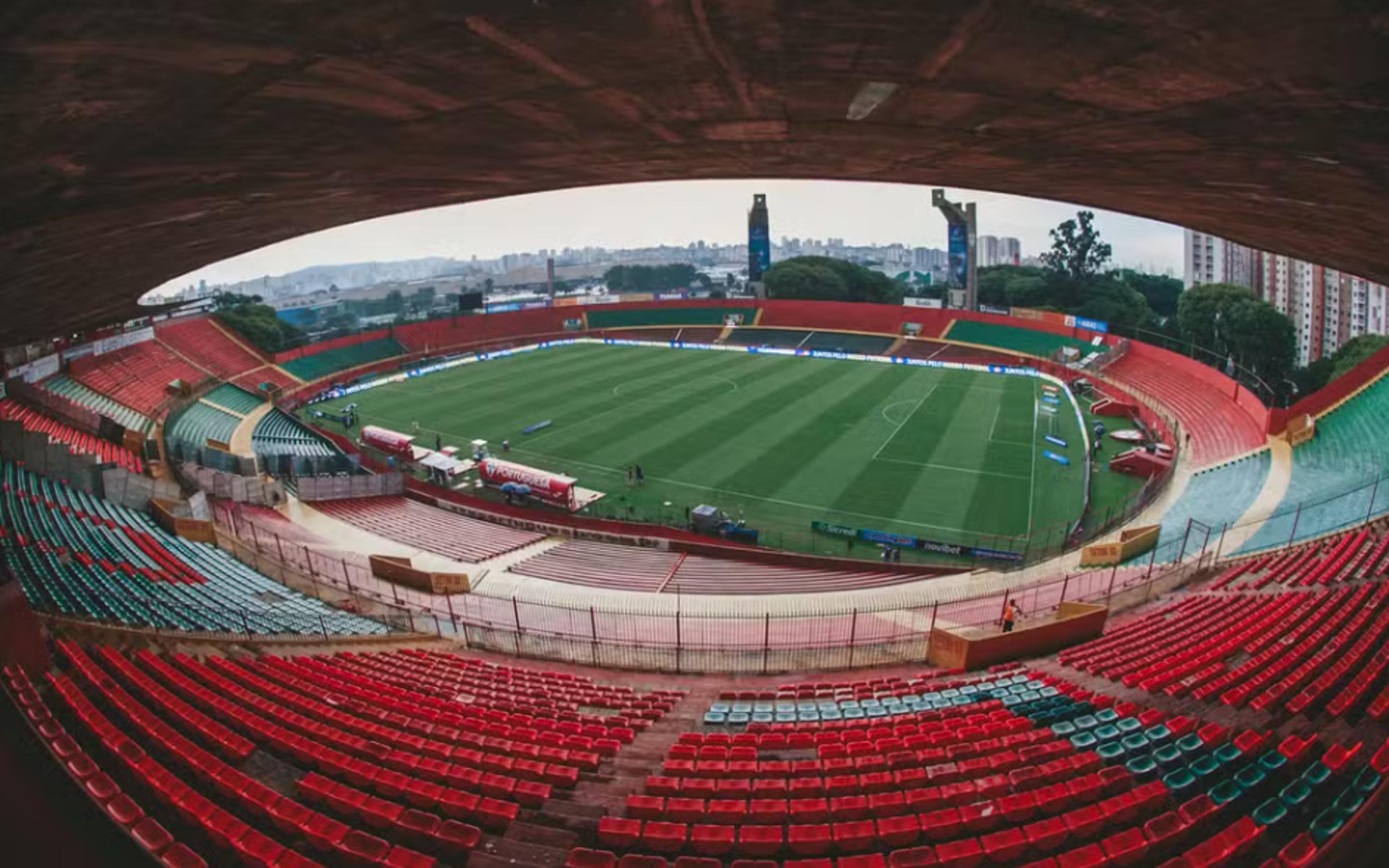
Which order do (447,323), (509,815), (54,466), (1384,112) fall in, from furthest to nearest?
1. (447,323)
2. (54,466)
3. (509,815)
4. (1384,112)

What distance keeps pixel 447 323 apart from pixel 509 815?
7178 centimetres

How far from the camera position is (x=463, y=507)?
104 feet

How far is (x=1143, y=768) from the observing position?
961cm

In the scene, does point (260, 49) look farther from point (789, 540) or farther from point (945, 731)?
point (789, 540)

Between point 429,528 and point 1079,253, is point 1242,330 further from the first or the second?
point 429,528

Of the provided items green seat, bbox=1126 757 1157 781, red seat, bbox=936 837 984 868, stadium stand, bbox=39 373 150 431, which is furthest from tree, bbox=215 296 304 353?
green seat, bbox=1126 757 1157 781

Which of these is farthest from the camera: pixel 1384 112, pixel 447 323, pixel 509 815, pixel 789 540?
pixel 447 323

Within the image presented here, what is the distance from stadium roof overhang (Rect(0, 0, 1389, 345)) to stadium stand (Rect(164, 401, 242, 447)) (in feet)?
113

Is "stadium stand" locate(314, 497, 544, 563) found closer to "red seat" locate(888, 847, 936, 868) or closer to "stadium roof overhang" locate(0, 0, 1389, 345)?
"stadium roof overhang" locate(0, 0, 1389, 345)

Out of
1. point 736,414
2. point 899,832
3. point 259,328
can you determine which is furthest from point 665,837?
point 259,328

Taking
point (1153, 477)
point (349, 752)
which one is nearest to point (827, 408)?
point (1153, 477)

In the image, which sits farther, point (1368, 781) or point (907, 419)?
point (907, 419)

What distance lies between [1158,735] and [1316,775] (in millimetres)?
1827

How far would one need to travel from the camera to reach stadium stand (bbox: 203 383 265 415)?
47625 millimetres
